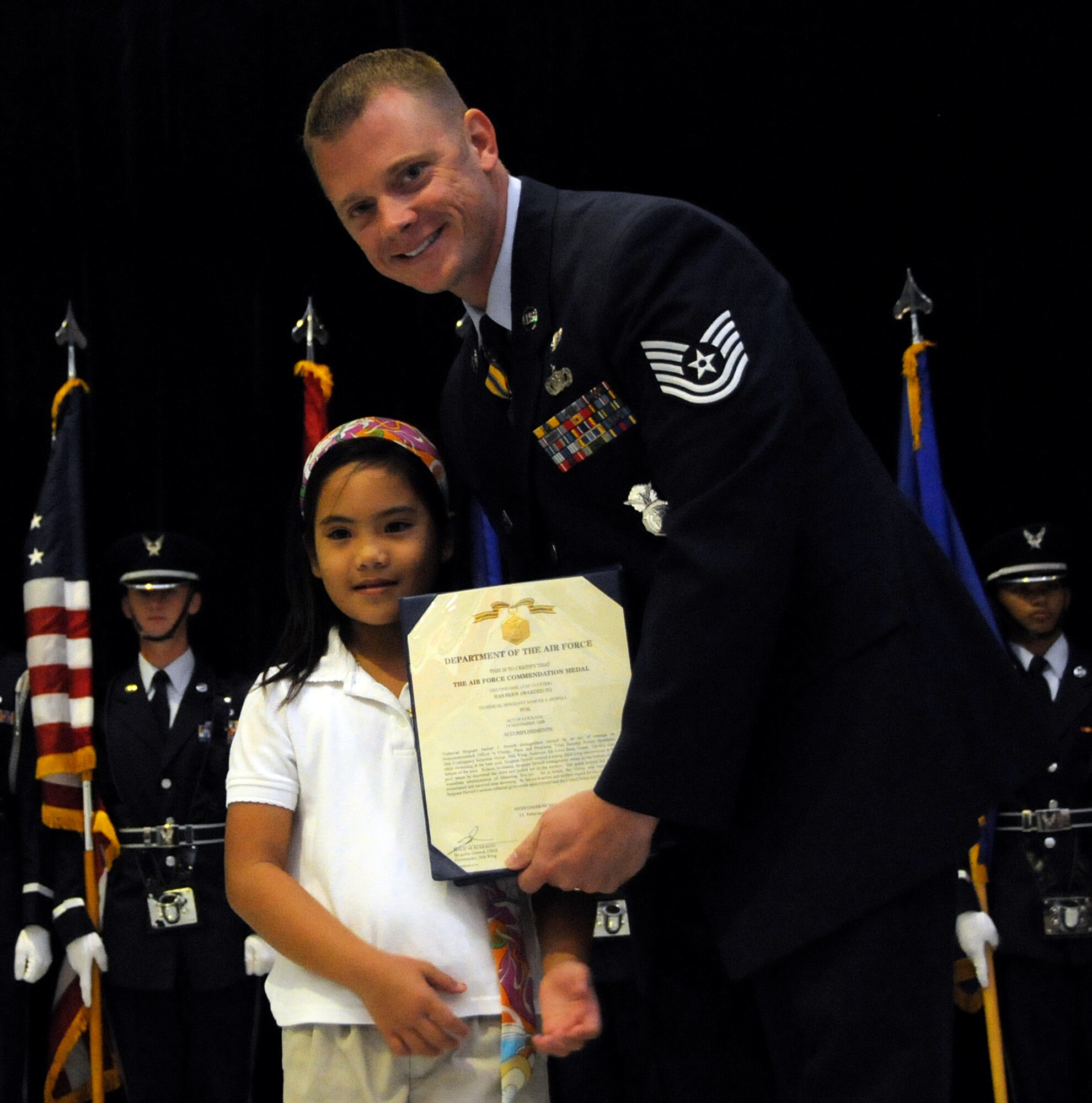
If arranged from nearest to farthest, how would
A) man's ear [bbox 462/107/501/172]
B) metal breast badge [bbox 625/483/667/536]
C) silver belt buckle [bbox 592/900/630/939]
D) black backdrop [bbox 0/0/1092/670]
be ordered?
1. metal breast badge [bbox 625/483/667/536]
2. man's ear [bbox 462/107/501/172]
3. silver belt buckle [bbox 592/900/630/939]
4. black backdrop [bbox 0/0/1092/670]

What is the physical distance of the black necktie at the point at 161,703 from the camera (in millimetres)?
3908

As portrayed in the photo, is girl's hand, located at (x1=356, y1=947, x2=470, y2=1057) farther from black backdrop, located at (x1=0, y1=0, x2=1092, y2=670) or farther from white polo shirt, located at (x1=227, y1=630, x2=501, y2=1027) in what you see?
black backdrop, located at (x1=0, y1=0, x2=1092, y2=670)

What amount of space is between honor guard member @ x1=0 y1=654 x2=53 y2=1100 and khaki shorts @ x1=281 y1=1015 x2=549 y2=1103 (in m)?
2.42

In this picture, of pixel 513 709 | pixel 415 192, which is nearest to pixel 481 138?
pixel 415 192

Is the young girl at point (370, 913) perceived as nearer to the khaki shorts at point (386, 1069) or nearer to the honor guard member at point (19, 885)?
the khaki shorts at point (386, 1069)

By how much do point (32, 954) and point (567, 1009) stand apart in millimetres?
2690

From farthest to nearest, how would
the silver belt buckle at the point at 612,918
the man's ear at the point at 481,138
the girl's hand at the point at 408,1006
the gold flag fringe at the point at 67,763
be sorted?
the gold flag fringe at the point at 67,763
the silver belt buckle at the point at 612,918
the man's ear at the point at 481,138
the girl's hand at the point at 408,1006

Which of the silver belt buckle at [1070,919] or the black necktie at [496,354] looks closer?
the black necktie at [496,354]

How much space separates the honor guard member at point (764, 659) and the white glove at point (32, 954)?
273cm

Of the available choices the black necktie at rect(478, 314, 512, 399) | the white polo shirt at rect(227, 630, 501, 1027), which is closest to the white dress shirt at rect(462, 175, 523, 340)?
the black necktie at rect(478, 314, 512, 399)

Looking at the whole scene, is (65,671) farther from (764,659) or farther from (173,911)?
(764,659)

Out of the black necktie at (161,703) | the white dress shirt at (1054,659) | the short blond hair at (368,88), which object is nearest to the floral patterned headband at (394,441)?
the short blond hair at (368,88)

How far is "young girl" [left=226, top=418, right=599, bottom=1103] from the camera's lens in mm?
1472

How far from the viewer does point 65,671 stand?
3844mm
